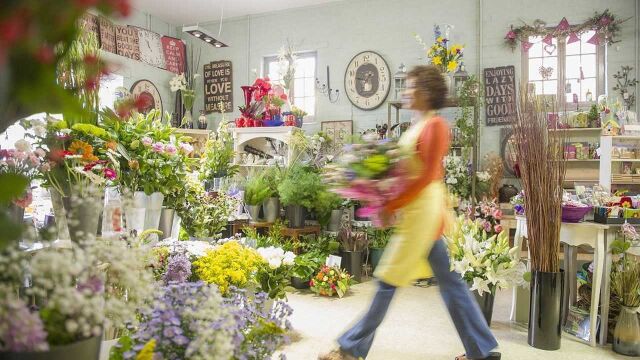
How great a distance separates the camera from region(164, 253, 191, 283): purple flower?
2.35 m

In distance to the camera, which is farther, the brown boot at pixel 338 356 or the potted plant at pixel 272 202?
the potted plant at pixel 272 202

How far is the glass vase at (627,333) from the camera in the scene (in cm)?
296

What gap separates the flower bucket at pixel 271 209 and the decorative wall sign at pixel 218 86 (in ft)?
10.4

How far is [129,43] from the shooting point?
7070mm

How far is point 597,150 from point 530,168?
9.85 feet

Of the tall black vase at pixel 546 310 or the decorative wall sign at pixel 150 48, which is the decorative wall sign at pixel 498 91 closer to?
the tall black vase at pixel 546 310

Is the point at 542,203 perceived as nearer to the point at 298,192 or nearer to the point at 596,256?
the point at 596,256

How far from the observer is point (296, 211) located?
4.88 metres

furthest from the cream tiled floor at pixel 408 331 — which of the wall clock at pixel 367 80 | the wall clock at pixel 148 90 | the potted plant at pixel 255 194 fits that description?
the wall clock at pixel 148 90

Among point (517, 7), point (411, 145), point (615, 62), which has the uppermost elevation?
point (517, 7)

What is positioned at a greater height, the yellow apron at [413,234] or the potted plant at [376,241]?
the yellow apron at [413,234]

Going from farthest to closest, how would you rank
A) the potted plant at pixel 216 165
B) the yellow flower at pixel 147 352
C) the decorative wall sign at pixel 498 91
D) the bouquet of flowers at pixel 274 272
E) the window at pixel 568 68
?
the decorative wall sign at pixel 498 91
the window at pixel 568 68
the potted plant at pixel 216 165
the bouquet of flowers at pixel 274 272
the yellow flower at pixel 147 352

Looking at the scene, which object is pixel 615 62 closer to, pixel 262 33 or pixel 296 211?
pixel 296 211

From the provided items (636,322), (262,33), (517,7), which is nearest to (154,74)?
(262,33)
